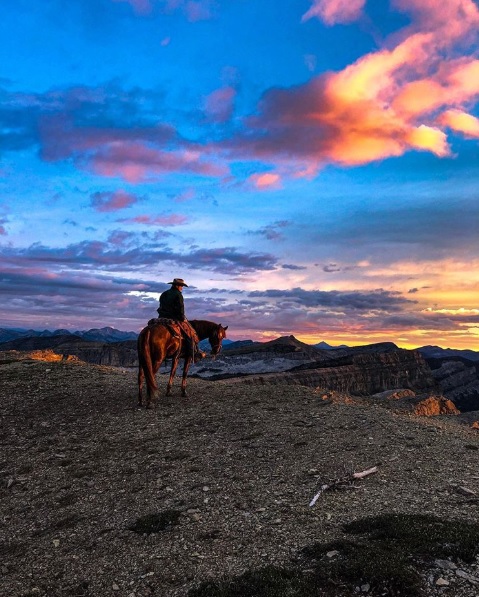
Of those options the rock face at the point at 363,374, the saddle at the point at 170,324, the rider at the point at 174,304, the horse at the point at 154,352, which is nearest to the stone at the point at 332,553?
the horse at the point at 154,352

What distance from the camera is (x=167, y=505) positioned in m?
11.9

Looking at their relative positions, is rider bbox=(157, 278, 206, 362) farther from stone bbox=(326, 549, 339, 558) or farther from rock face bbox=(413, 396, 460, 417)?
rock face bbox=(413, 396, 460, 417)

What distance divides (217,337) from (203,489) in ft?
44.6

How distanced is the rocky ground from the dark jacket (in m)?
4.76

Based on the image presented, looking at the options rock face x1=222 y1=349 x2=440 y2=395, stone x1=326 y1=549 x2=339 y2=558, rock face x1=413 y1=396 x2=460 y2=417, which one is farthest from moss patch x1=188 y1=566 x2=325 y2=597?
rock face x1=222 y1=349 x2=440 y2=395

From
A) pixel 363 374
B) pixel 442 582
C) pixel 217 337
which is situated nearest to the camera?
pixel 442 582

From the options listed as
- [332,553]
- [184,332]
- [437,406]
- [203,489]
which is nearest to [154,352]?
[184,332]

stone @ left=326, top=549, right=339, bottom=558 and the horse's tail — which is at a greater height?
the horse's tail

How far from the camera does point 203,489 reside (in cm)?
1280

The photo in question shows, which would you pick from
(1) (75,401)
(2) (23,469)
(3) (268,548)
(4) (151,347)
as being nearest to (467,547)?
(3) (268,548)

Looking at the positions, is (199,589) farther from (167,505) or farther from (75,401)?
(75,401)

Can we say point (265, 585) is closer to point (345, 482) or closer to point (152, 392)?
point (345, 482)

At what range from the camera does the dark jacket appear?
23.4 metres

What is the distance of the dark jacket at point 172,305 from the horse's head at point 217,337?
2988mm
